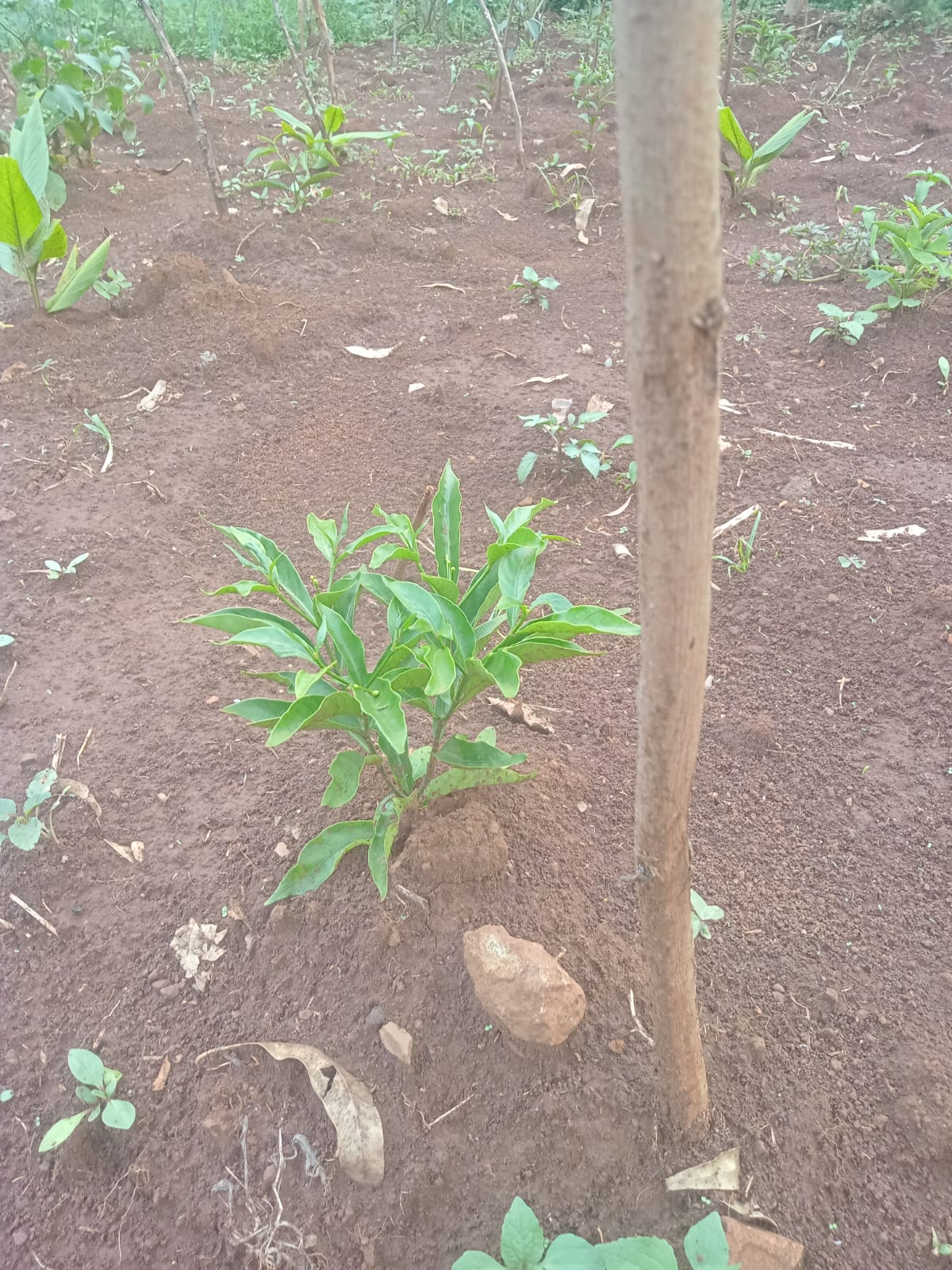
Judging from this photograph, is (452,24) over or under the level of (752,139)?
over

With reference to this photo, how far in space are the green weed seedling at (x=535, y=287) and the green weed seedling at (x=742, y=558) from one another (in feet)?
6.12

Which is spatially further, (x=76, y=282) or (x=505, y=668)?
(x=76, y=282)

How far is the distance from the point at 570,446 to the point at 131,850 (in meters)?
1.77

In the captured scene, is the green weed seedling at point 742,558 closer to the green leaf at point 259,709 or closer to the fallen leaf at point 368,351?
the green leaf at point 259,709

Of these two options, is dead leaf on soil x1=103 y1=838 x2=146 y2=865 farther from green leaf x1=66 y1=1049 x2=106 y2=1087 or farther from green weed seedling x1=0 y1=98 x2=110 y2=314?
green weed seedling x1=0 y1=98 x2=110 y2=314

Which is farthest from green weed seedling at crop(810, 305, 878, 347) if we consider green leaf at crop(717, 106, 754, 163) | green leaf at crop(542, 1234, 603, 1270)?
green leaf at crop(542, 1234, 603, 1270)

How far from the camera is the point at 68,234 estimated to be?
4.68 meters

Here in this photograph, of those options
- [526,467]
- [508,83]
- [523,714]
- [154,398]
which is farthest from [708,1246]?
[508,83]

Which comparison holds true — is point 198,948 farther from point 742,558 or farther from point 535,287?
point 535,287

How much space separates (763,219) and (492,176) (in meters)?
1.72

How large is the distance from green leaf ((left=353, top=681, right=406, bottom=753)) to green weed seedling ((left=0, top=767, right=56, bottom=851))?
838 mm

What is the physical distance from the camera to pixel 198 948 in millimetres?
1651

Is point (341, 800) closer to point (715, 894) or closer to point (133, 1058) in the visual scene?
point (133, 1058)

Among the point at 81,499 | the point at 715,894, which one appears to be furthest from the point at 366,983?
the point at 81,499
